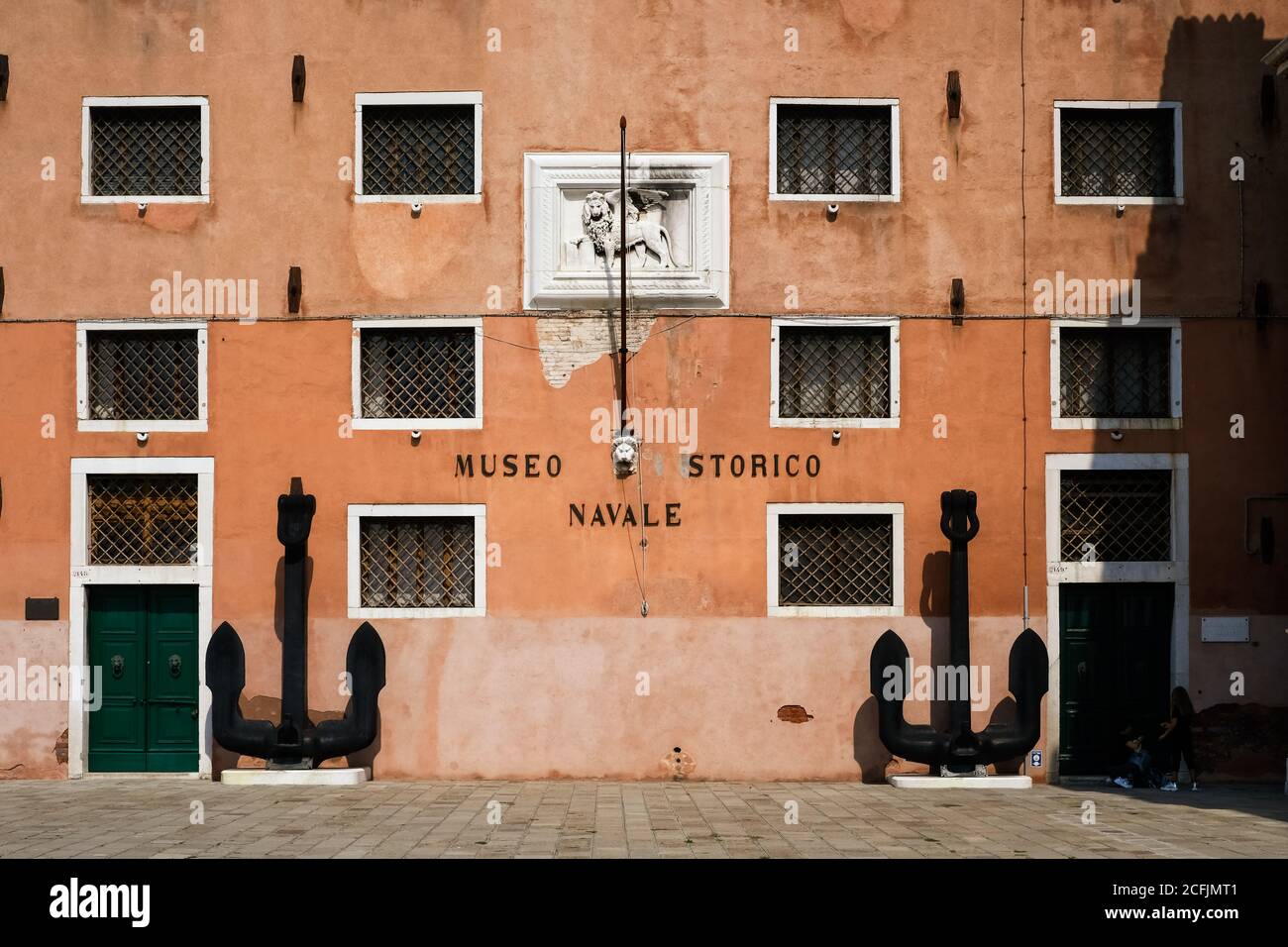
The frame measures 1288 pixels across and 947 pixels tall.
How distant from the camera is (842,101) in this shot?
14.8 meters

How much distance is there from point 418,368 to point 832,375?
14.0 feet

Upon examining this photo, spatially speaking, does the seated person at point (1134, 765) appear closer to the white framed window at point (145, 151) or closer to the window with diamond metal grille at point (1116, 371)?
the window with diamond metal grille at point (1116, 371)

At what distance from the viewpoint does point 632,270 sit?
1473cm

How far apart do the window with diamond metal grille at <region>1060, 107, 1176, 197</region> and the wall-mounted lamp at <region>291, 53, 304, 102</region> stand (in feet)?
25.8

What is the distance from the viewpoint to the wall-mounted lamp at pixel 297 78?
1473 cm

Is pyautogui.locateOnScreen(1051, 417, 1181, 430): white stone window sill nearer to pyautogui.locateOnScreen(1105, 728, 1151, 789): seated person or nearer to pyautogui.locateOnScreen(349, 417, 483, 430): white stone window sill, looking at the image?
pyautogui.locateOnScreen(1105, 728, 1151, 789): seated person

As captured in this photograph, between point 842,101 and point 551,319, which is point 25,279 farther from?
point 842,101

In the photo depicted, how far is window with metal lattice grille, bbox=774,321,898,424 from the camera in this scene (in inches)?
583

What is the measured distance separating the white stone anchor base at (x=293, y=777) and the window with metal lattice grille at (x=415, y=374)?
3568 millimetres
